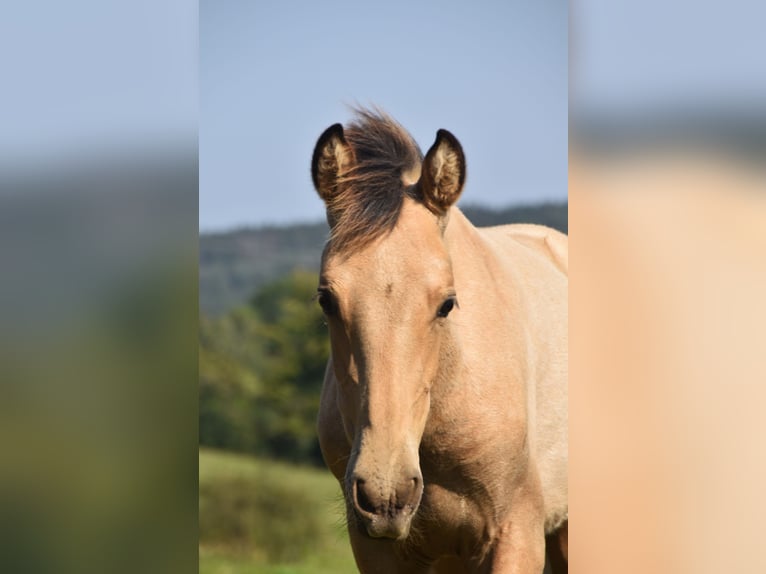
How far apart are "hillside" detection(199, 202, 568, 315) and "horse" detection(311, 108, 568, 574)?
15 centimetres

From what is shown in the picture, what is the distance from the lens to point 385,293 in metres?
1.87

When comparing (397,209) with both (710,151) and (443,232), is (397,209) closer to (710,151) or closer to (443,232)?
(443,232)

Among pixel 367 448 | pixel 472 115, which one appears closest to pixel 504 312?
pixel 472 115

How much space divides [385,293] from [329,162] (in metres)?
0.38

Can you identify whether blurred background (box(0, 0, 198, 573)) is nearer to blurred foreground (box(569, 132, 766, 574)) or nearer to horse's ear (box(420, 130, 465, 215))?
blurred foreground (box(569, 132, 766, 574))

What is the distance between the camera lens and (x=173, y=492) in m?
1.23

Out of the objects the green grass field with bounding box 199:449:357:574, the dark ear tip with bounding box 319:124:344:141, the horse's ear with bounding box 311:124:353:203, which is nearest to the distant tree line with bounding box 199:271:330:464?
the green grass field with bounding box 199:449:357:574

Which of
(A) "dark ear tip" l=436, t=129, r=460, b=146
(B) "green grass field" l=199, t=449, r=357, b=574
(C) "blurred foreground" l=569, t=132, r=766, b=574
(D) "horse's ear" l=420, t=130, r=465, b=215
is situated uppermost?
(A) "dark ear tip" l=436, t=129, r=460, b=146

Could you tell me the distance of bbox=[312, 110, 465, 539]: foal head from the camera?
5.78 ft

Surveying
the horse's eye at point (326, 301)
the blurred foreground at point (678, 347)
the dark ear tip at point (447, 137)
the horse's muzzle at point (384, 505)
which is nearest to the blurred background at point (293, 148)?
the dark ear tip at point (447, 137)

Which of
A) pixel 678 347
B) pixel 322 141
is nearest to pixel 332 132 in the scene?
pixel 322 141

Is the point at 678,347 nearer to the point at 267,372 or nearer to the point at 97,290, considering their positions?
the point at 97,290

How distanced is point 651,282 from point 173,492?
0.72 meters

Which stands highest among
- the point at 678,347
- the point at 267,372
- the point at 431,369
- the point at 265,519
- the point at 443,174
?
the point at 443,174
